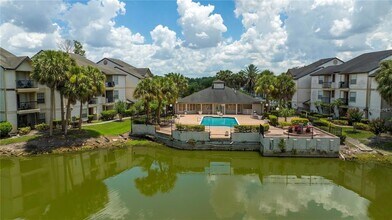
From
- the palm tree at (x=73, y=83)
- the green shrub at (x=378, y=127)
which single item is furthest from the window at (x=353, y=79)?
the palm tree at (x=73, y=83)

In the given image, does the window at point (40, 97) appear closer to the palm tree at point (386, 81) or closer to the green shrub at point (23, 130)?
the green shrub at point (23, 130)

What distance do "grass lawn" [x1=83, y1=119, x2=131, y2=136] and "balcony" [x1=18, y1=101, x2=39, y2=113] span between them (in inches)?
231

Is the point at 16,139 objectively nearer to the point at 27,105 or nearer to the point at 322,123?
the point at 27,105

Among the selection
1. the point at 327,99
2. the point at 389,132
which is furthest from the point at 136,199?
the point at 327,99

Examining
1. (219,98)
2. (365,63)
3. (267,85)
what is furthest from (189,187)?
(219,98)

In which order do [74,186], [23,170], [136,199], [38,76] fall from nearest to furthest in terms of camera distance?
[136,199] < [74,186] < [23,170] < [38,76]

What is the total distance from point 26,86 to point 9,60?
3.27m

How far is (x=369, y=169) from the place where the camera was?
23812 millimetres

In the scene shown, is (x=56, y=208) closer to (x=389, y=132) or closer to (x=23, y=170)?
(x=23, y=170)

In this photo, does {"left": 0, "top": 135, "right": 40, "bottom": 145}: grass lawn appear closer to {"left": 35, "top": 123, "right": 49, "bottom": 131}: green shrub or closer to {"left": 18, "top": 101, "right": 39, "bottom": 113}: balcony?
{"left": 35, "top": 123, "right": 49, "bottom": 131}: green shrub

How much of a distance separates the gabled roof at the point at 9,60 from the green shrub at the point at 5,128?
572cm

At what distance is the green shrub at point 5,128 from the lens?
94.1 ft

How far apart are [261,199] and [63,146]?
20067 mm

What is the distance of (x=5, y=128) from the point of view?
28.9 m
